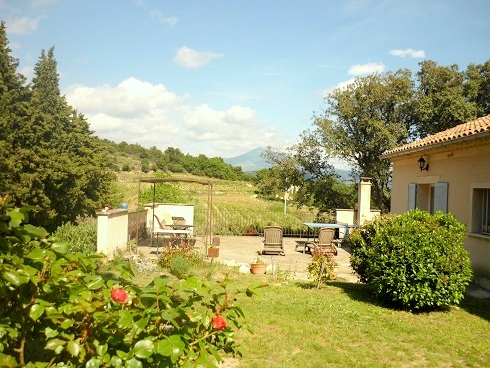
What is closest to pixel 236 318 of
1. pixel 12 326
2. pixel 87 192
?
pixel 12 326

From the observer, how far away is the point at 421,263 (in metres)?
6.84

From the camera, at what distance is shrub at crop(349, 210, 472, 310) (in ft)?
22.5

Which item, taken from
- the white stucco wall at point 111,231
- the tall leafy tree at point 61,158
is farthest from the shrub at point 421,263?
the tall leafy tree at point 61,158

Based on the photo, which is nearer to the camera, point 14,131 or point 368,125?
point 368,125

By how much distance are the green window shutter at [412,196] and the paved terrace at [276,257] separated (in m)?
2.61

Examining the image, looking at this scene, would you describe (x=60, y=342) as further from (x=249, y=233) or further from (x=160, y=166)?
(x=160, y=166)

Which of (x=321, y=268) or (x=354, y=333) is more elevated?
(x=321, y=268)

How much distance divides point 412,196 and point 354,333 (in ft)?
26.7

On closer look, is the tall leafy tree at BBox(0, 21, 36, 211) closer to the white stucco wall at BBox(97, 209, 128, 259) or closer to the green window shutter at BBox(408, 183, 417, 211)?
the white stucco wall at BBox(97, 209, 128, 259)

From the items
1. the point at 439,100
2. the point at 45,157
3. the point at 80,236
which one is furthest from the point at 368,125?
the point at 45,157

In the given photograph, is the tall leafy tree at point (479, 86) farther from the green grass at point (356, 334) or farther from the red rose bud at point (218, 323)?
the red rose bud at point (218, 323)

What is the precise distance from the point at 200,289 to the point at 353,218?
17.8 m

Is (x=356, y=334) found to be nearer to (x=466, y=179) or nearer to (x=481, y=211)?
(x=481, y=211)

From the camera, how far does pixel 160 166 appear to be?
263 ft
